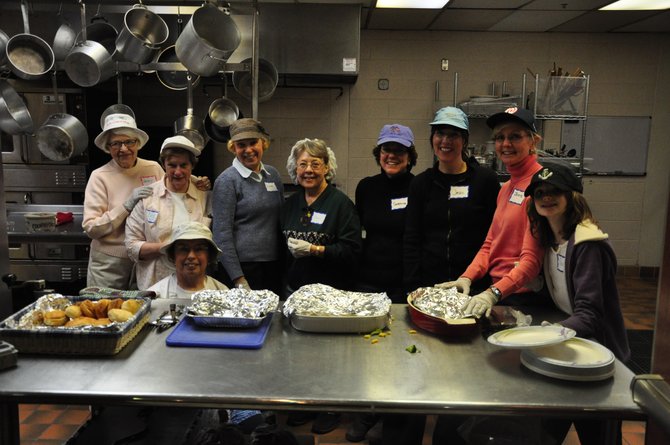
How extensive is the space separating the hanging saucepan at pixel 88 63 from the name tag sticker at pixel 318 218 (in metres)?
1.78

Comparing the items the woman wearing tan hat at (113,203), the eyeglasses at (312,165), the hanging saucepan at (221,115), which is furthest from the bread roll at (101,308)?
the hanging saucepan at (221,115)

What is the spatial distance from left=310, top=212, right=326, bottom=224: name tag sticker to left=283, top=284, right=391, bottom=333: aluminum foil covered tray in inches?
25.9

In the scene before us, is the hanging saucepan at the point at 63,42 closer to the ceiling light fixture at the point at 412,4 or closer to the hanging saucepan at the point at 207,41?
the hanging saucepan at the point at 207,41

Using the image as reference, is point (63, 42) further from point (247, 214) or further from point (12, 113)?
point (247, 214)

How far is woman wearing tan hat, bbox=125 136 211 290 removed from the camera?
7.94ft

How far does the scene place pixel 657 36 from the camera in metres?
5.25

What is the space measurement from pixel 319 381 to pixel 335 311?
38 cm

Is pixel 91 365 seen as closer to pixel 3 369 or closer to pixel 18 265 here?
pixel 3 369

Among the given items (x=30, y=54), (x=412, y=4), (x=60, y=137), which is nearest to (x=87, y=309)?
(x=60, y=137)

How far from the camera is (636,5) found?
4.28 m

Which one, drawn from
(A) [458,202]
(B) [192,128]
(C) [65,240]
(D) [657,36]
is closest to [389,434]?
(A) [458,202]

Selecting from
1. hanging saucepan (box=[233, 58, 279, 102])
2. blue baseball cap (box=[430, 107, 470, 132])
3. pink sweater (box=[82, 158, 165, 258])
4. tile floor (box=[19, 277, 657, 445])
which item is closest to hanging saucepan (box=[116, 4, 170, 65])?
hanging saucepan (box=[233, 58, 279, 102])

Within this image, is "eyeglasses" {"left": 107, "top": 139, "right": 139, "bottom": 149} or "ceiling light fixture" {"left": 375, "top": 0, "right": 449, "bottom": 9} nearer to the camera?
"eyeglasses" {"left": 107, "top": 139, "right": 139, "bottom": 149}

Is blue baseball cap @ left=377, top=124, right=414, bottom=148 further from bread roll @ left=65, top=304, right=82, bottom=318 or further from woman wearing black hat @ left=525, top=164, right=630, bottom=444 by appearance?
bread roll @ left=65, top=304, right=82, bottom=318
